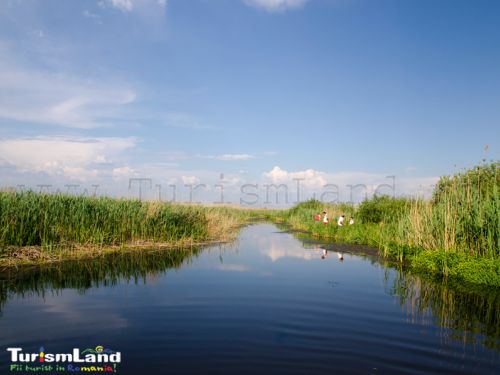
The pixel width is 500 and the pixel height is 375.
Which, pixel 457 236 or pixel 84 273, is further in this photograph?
pixel 457 236

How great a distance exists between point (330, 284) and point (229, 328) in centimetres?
508

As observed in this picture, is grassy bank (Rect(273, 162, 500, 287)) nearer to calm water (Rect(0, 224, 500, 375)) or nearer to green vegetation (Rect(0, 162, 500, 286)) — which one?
green vegetation (Rect(0, 162, 500, 286))

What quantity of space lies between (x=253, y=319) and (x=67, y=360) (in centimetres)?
373

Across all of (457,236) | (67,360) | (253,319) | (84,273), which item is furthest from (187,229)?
(67,360)

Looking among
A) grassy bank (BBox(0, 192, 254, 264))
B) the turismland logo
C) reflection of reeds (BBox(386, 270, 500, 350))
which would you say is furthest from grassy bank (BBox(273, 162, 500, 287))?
grassy bank (BBox(0, 192, 254, 264))

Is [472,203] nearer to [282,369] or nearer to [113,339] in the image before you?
[282,369]

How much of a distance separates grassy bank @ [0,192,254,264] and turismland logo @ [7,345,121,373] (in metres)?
8.21

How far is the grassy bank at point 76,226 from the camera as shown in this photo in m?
14.1

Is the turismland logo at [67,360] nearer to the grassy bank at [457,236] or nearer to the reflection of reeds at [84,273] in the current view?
the reflection of reeds at [84,273]

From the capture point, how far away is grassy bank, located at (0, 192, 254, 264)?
1409 centimetres

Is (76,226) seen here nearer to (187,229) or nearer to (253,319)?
(187,229)

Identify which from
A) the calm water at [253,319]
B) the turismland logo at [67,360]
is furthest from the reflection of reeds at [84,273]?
the turismland logo at [67,360]

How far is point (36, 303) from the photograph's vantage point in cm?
941

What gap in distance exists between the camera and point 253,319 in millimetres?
8312
